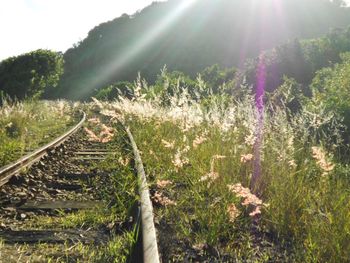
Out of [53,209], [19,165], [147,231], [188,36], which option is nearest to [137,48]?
[188,36]

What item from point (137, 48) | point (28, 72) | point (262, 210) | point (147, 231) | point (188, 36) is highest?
point (147, 231)

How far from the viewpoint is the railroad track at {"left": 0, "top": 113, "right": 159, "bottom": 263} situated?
2807 millimetres

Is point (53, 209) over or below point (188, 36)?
over

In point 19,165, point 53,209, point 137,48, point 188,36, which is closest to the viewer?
point 53,209

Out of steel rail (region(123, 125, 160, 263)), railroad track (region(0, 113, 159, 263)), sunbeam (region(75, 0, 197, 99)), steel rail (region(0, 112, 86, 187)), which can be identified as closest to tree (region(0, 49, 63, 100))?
→ steel rail (region(0, 112, 86, 187))

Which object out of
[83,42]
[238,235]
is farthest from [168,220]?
[83,42]

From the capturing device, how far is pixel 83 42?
11394cm

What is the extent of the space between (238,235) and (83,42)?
11604cm

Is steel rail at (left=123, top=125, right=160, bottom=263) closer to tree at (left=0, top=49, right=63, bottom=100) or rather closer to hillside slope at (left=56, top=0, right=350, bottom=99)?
tree at (left=0, top=49, right=63, bottom=100)

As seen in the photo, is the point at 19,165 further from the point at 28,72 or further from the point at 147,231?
the point at 28,72

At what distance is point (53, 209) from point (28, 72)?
62.9 ft

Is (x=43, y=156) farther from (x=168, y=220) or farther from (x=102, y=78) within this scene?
(x=102, y=78)

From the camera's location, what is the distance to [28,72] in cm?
2180

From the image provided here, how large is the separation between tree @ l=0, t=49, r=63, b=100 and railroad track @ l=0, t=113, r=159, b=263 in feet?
46.8
